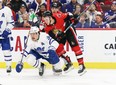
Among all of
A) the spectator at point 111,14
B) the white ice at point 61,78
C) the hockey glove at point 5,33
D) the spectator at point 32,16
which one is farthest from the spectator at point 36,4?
the hockey glove at point 5,33

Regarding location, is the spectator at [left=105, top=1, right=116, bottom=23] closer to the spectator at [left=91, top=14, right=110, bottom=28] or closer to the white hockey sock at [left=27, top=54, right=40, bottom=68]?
the spectator at [left=91, top=14, right=110, bottom=28]

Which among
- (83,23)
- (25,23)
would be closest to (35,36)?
(25,23)

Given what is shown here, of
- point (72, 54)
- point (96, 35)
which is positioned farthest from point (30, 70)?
point (96, 35)

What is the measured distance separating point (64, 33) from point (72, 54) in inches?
41.4

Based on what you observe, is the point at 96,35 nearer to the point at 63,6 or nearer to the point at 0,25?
the point at 63,6

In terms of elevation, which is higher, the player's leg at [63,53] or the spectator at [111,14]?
the spectator at [111,14]

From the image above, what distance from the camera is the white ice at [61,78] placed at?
6461mm

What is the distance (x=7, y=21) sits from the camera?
708 cm

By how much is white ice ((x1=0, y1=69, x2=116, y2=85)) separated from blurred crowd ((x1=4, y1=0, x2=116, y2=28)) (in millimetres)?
965

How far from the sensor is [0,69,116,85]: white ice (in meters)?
6.46

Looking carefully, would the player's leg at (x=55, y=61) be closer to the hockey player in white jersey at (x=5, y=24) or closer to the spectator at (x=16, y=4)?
the hockey player in white jersey at (x=5, y=24)

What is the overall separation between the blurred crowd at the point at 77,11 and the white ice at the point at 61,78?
38.0 inches

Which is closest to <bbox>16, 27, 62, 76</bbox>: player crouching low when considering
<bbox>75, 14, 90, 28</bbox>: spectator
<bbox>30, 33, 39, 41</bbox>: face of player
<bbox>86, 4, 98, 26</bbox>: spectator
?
<bbox>30, 33, 39, 41</bbox>: face of player

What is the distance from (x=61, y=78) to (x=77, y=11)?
198cm
